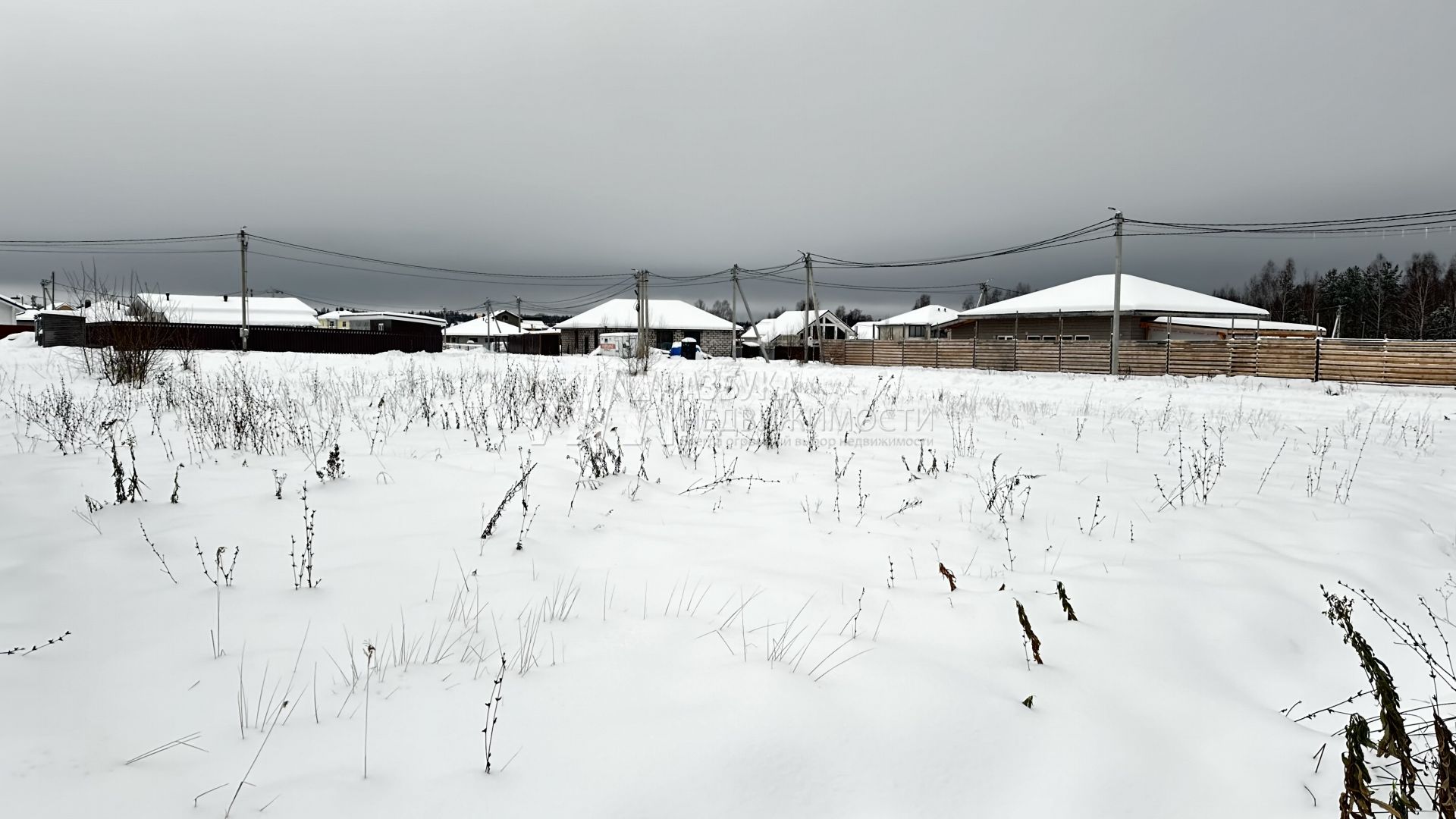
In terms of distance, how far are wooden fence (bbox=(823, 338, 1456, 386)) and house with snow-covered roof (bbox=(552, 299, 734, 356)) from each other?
27.2 metres

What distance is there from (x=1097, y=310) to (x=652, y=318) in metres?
35.7

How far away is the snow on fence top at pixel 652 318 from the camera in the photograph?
54.5m

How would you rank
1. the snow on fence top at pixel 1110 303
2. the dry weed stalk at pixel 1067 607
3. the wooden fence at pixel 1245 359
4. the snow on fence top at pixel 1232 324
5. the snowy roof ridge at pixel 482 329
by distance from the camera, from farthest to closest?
1. the snowy roof ridge at pixel 482 329
2. the snow on fence top at pixel 1232 324
3. the snow on fence top at pixel 1110 303
4. the wooden fence at pixel 1245 359
5. the dry weed stalk at pixel 1067 607

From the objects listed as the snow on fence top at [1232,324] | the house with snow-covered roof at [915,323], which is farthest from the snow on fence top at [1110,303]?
the house with snow-covered roof at [915,323]

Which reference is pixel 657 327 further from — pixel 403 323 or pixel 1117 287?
pixel 1117 287

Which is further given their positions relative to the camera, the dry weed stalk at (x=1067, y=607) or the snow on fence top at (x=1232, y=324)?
the snow on fence top at (x=1232, y=324)

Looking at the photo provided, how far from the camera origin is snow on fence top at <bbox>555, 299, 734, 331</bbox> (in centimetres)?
5450

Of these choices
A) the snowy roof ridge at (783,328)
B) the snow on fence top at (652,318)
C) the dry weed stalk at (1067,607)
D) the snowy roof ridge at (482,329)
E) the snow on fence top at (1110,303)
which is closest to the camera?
the dry weed stalk at (1067,607)

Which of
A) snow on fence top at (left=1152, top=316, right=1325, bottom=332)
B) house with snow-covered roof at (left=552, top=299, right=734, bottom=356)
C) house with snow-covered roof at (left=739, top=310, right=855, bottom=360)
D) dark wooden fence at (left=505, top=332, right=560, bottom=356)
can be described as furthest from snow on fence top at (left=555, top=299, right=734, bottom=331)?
snow on fence top at (left=1152, top=316, right=1325, bottom=332)

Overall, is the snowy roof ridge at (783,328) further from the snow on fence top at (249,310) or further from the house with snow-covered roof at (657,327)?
the snow on fence top at (249,310)

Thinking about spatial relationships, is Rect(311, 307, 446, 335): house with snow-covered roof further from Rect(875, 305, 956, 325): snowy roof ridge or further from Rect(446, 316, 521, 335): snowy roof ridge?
Rect(875, 305, 956, 325): snowy roof ridge

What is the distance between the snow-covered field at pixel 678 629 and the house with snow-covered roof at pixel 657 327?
49.6 m

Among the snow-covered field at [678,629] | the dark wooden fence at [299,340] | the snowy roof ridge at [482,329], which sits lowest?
the snow-covered field at [678,629]

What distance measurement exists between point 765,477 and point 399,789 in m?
3.67
